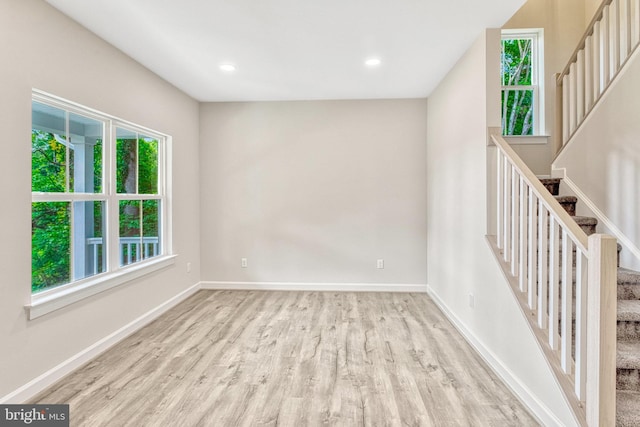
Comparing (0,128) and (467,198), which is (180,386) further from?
(467,198)

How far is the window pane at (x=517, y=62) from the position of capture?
4.09 m

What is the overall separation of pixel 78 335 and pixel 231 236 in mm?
2390

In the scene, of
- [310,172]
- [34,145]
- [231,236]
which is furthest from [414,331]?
[34,145]

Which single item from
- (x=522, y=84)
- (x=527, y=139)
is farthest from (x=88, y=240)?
(x=522, y=84)

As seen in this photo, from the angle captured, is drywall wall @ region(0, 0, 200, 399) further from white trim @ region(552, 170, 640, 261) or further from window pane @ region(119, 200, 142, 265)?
white trim @ region(552, 170, 640, 261)

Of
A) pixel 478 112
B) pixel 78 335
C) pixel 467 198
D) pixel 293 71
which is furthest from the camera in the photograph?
pixel 293 71

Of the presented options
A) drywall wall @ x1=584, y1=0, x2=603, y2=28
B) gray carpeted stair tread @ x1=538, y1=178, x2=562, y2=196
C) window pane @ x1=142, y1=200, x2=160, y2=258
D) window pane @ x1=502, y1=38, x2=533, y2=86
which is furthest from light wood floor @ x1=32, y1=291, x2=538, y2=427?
drywall wall @ x1=584, y1=0, x2=603, y2=28

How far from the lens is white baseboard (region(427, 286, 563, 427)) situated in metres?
1.86

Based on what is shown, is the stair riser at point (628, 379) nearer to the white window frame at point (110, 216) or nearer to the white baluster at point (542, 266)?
the white baluster at point (542, 266)

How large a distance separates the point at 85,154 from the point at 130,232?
92 cm

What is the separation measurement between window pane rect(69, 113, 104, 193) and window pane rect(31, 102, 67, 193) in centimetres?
9

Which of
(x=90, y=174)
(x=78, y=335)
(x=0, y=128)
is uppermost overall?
(x=0, y=128)

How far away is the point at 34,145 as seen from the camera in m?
2.30

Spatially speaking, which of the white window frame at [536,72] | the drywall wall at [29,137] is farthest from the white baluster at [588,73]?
the drywall wall at [29,137]
